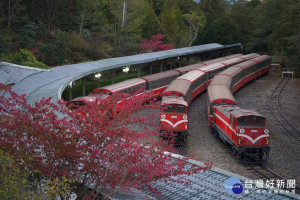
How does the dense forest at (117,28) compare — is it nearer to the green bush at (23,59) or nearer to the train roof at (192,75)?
the green bush at (23,59)

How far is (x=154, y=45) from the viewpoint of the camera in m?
47.4

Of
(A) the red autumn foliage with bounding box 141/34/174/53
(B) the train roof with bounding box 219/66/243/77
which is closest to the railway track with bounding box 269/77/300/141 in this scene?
(B) the train roof with bounding box 219/66/243/77

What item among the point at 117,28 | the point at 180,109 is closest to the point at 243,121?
the point at 180,109

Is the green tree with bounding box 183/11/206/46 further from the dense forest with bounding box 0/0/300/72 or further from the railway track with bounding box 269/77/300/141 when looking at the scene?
the railway track with bounding box 269/77/300/141

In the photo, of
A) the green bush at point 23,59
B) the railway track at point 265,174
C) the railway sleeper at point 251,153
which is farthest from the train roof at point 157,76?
the railway track at point 265,174

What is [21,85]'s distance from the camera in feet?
64.8

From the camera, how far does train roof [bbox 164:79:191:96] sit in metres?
22.1

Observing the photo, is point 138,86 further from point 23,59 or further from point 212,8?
point 212,8

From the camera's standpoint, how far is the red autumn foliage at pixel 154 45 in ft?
155

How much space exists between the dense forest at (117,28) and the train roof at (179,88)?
11.5 meters

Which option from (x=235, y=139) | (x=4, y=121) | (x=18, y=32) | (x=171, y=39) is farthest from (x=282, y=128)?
(x=171, y=39)

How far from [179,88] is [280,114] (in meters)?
8.10

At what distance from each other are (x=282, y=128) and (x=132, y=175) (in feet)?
54.8

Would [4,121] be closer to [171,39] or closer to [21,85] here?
[21,85]
